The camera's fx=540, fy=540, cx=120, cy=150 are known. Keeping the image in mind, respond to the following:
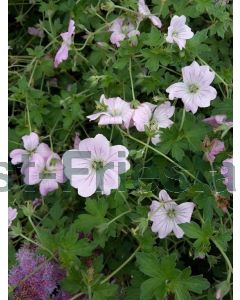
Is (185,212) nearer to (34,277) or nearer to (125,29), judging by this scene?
(34,277)

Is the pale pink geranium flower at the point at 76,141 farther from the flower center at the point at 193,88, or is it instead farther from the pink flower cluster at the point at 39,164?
the flower center at the point at 193,88

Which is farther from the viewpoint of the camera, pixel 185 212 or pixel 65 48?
pixel 65 48

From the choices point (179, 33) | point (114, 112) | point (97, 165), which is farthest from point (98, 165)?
point (179, 33)

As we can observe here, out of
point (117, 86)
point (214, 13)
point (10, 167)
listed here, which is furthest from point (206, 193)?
point (10, 167)

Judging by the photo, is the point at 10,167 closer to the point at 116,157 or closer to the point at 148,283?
the point at 116,157

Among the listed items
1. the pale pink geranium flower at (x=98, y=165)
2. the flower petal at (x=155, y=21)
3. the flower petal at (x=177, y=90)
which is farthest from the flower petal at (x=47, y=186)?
the flower petal at (x=155, y=21)

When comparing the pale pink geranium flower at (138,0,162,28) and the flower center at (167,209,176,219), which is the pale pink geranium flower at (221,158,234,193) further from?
the pale pink geranium flower at (138,0,162,28)
